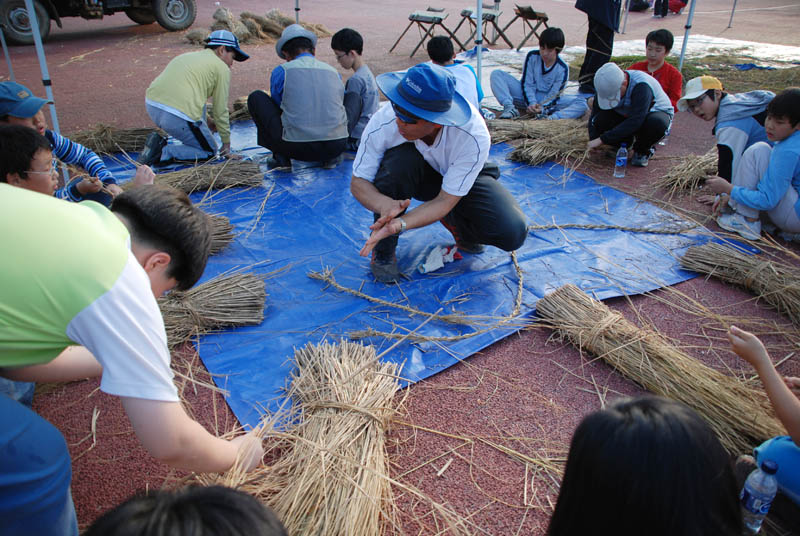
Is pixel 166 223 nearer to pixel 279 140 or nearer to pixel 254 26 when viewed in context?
pixel 279 140

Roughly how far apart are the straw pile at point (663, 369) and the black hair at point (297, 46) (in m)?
3.35

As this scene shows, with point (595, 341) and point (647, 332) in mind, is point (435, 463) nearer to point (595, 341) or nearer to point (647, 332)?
point (595, 341)

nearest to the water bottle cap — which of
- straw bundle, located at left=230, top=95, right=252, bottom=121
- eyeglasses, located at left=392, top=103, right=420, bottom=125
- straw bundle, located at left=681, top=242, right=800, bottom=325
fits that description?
straw bundle, located at left=681, top=242, right=800, bottom=325

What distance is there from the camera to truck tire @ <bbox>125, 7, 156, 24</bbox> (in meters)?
11.7

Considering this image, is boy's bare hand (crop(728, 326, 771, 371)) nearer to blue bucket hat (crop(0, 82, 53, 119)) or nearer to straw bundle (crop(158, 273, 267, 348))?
straw bundle (crop(158, 273, 267, 348))

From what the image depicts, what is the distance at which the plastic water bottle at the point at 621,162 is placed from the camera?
474cm

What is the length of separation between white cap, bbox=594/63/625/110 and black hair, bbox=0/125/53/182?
4.33 m

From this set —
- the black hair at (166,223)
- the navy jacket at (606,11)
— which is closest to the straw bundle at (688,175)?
the navy jacket at (606,11)

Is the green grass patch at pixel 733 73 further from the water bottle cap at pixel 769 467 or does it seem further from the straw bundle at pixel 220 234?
the water bottle cap at pixel 769 467

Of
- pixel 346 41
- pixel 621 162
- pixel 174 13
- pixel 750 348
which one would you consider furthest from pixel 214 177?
pixel 174 13

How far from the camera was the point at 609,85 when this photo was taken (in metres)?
4.79

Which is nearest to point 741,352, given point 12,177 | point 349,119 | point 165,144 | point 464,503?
point 464,503

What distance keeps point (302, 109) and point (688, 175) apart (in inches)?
130

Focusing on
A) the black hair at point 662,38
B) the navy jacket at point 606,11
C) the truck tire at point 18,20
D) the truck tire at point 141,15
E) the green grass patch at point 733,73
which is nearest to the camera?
the black hair at point 662,38
